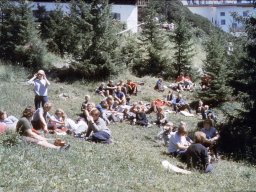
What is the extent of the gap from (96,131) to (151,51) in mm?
19997

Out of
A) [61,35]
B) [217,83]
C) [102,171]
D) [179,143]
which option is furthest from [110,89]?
[102,171]

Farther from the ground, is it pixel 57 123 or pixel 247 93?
pixel 247 93

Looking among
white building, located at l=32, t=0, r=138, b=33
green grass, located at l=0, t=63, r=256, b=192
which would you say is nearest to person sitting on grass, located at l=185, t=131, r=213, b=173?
green grass, located at l=0, t=63, r=256, b=192

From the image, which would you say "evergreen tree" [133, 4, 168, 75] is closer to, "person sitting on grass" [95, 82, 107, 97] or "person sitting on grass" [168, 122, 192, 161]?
"person sitting on grass" [95, 82, 107, 97]

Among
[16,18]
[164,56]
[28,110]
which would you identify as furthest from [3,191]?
[164,56]

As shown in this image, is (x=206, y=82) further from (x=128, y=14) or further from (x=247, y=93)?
(x=128, y=14)

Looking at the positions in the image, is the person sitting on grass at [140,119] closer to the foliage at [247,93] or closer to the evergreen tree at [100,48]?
the foliage at [247,93]

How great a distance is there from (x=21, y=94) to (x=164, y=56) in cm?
1443

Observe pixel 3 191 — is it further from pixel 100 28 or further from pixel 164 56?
pixel 164 56

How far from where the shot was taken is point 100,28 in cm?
3102

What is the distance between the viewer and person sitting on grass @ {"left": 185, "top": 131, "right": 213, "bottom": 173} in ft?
42.0

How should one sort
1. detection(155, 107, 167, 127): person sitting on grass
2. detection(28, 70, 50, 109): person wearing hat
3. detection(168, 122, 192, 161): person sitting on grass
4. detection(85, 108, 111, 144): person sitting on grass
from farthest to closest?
detection(155, 107, 167, 127): person sitting on grass, detection(28, 70, 50, 109): person wearing hat, detection(85, 108, 111, 144): person sitting on grass, detection(168, 122, 192, 161): person sitting on grass

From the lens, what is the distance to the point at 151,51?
114 feet

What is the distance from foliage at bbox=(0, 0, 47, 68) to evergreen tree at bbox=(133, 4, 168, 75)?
24.7ft
